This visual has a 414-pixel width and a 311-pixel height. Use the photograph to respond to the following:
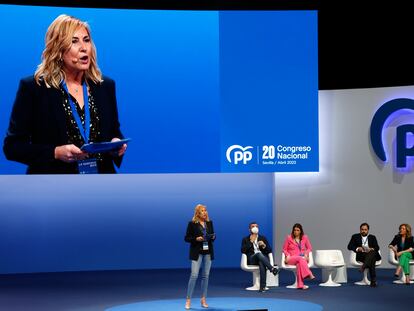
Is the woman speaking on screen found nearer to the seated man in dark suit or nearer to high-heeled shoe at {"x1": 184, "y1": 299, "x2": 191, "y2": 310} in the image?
high-heeled shoe at {"x1": 184, "y1": 299, "x2": 191, "y2": 310}

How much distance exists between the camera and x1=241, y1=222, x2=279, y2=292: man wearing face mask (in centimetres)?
1260

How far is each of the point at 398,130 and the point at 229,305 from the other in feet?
17.6

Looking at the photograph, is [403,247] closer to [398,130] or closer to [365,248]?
[365,248]

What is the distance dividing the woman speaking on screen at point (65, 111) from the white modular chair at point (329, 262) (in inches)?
137

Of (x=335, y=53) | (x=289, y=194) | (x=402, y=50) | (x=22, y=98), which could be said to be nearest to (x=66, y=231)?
(x=22, y=98)

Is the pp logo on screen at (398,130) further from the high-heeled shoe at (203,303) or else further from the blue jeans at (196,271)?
the high-heeled shoe at (203,303)

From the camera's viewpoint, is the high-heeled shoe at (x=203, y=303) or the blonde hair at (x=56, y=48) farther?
the blonde hair at (x=56, y=48)

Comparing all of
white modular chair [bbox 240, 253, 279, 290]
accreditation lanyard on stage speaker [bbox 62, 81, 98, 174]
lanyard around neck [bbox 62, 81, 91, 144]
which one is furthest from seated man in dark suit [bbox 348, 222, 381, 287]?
lanyard around neck [bbox 62, 81, 91, 144]

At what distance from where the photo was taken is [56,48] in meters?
13.6

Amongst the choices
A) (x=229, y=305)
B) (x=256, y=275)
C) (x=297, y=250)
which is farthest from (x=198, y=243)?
(x=297, y=250)

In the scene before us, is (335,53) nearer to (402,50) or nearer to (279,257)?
(402,50)

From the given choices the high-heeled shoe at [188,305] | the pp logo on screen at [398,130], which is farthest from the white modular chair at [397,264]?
the high-heeled shoe at [188,305]

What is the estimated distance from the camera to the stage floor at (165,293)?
36.7 ft

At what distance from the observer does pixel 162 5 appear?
16.0 metres
